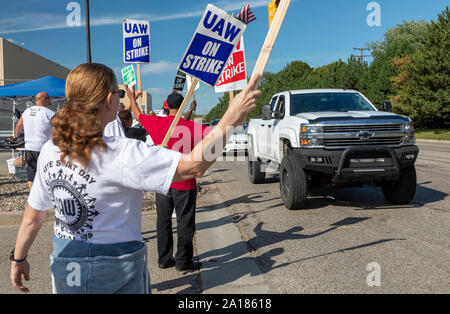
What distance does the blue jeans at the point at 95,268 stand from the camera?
1.88 meters

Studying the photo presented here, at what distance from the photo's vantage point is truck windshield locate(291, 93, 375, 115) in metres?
8.39

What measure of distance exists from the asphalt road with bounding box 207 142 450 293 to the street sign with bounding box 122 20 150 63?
10.6 ft

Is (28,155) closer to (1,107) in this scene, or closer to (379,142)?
(379,142)

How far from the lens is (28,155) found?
22.6 feet

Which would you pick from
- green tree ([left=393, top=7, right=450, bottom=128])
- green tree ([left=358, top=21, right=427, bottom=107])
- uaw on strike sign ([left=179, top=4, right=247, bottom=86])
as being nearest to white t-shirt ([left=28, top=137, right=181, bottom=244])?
uaw on strike sign ([left=179, top=4, right=247, bottom=86])

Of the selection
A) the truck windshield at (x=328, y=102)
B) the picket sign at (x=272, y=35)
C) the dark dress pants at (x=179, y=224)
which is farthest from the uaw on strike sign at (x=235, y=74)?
the picket sign at (x=272, y=35)

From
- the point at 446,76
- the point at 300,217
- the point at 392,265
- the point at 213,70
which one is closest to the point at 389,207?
the point at 300,217

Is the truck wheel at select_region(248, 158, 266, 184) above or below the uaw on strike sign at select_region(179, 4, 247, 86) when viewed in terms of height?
below

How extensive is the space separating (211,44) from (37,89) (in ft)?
39.7

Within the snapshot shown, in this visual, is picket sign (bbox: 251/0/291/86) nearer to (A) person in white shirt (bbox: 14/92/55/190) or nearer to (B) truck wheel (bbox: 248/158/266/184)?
(A) person in white shirt (bbox: 14/92/55/190)

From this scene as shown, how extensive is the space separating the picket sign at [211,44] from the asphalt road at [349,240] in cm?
211

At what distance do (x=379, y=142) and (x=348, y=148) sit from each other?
2.19 ft

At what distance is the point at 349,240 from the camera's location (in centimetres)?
540
